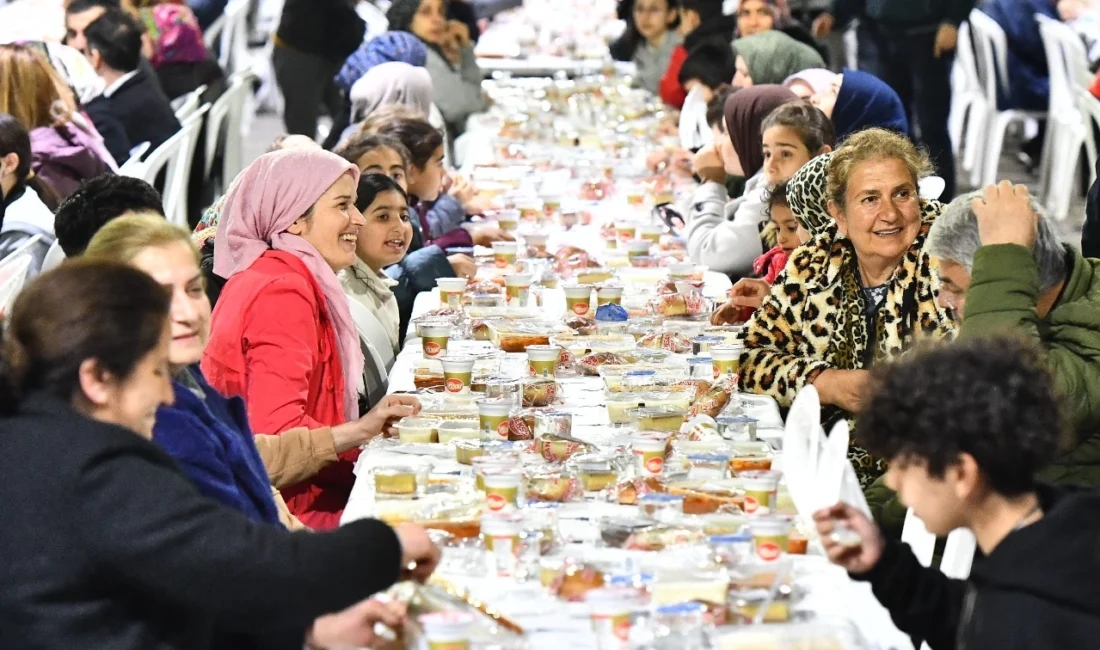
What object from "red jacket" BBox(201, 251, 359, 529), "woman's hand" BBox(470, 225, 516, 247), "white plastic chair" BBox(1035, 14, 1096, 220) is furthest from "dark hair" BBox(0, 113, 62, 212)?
"white plastic chair" BBox(1035, 14, 1096, 220)

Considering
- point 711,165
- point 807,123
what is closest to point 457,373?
point 807,123

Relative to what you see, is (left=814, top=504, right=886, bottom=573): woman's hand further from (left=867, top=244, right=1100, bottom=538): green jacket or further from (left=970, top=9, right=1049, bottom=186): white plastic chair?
(left=970, top=9, right=1049, bottom=186): white plastic chair

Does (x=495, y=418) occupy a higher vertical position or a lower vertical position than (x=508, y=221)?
higher

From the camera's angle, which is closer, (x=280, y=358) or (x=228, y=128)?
(x=280, y=358)

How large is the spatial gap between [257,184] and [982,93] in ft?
25.1

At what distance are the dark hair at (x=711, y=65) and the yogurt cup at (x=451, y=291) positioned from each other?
11.2ft

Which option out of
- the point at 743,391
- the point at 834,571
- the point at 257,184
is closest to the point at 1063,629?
the point at 834,571

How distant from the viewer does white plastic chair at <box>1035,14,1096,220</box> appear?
8562 mm

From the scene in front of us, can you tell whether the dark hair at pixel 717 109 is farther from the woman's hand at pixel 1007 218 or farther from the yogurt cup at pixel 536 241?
the woman's hand at pixel 1007 218

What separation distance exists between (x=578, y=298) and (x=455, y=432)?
1.30 metres

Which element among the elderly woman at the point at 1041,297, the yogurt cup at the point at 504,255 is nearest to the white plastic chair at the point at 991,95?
the yogurt cup at the point at 504,255

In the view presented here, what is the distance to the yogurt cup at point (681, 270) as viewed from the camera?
505 cm

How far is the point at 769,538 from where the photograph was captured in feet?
8.65

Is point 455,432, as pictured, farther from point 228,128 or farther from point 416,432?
point 228,128
